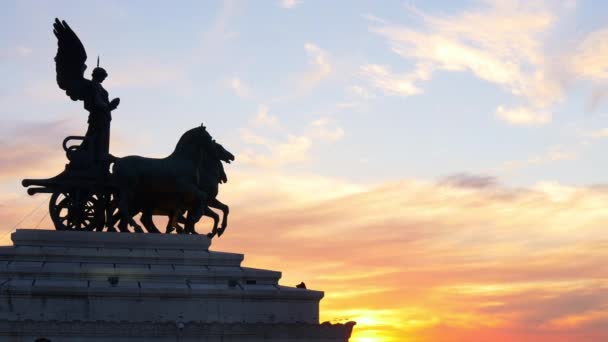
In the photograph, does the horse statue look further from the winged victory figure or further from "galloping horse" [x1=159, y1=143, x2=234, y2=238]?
the winged victory figure

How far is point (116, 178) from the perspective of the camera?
42.4m

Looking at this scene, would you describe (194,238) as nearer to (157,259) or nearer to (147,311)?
(157,259)

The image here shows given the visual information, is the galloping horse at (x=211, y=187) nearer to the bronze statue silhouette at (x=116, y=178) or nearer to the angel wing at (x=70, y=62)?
the bronze statue silhouette at (x=116, y=178)

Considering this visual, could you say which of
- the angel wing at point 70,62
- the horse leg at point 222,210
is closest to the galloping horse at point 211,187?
the horse leg at point 222,210

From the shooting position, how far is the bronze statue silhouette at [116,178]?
140ft

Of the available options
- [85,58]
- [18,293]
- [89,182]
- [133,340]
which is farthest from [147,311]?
[85,58]

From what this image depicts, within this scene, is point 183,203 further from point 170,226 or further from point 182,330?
point 182,330

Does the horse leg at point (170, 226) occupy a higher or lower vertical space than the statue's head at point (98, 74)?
lower

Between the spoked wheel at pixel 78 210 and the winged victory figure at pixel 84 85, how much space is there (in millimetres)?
1785

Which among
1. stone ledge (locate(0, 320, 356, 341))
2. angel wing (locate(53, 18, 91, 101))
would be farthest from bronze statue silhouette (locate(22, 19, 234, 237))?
stone ledge (locate(0, 320, 356, 341))

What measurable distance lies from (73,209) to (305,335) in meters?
10.1

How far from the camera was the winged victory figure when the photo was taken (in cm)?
4450

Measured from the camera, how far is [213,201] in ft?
146

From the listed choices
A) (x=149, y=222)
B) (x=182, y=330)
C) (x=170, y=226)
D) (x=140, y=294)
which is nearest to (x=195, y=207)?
(x=170, y=226)
